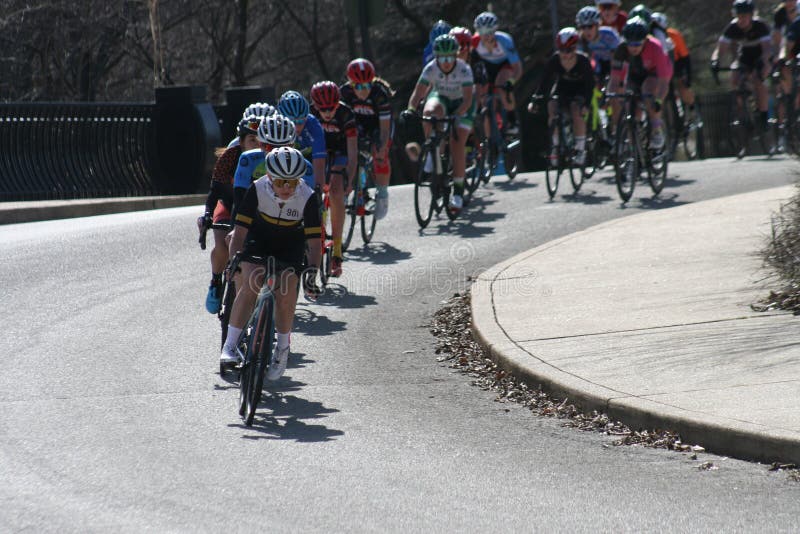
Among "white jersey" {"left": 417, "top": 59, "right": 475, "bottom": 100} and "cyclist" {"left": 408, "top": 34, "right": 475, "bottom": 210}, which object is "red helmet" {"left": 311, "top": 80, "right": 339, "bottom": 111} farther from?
"white jersey" {"left": 417, "top": 59, "right": 475, "bottom": 100}

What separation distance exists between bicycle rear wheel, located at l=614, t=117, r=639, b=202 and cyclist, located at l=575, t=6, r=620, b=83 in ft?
7.87

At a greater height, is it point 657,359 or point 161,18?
point 161,18

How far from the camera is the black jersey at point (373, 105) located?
1376cm

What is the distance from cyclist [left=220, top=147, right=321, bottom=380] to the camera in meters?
8.34

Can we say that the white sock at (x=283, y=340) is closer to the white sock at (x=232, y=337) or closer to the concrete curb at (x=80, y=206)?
the white sock at (x=232, y=337)

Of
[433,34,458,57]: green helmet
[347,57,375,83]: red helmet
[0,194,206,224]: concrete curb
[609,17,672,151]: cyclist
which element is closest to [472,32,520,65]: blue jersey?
[609,17,672,151]: cyclist

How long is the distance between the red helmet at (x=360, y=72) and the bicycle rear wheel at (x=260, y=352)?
18.7ft

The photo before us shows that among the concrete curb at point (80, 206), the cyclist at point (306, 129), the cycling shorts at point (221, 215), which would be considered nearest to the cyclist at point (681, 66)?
the concrete curb at point (80, 206)

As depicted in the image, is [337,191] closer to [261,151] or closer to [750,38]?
[261,151]

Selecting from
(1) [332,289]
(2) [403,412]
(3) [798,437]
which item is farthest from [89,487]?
(1) [332,289]

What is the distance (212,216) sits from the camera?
9.79 m

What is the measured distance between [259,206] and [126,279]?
17.8 feet

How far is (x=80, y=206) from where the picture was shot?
61.8ft

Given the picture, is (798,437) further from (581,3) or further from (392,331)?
(581,3)
